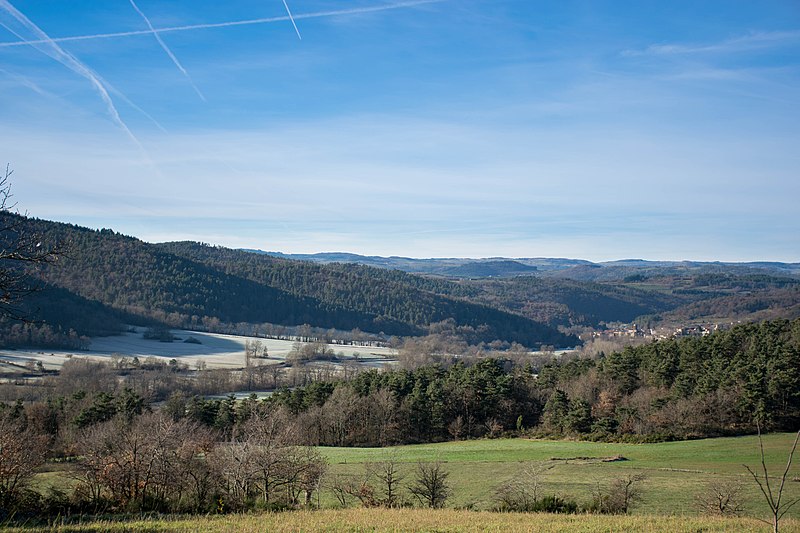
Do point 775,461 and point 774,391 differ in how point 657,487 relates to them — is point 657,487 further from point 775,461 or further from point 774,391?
point 774,391

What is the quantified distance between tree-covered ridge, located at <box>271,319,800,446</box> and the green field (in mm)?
4344

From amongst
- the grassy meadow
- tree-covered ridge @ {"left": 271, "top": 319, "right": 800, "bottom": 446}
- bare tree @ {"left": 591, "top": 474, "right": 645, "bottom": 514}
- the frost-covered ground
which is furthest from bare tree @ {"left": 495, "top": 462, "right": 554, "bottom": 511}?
the frost-covered ground

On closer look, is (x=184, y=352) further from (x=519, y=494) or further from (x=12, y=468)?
(x=519, y=494)

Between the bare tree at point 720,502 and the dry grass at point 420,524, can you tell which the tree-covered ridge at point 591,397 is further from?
the dry grass at point 420,524

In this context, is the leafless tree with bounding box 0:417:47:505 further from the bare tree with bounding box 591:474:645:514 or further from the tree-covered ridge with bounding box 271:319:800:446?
the tree-covered ridge with bounding box 271:319:800:446

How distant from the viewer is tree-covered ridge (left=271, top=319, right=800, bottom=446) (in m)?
50.5

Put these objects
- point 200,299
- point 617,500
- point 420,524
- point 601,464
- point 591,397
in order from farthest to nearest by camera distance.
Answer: point 200,299 → point 591,397 → point 601,464 → point 617,500 → point 420,524

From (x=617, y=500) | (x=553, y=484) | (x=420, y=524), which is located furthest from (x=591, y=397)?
(x=420, y=524)

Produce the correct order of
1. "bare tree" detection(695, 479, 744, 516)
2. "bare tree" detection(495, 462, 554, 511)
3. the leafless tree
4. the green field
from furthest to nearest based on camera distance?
the green field → "bare tree" detection(495, 462, 554, 511) → "bare tree" detection(695, 479, 744, 516) → the leafless tree

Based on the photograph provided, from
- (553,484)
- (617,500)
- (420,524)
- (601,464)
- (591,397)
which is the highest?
(420,524)

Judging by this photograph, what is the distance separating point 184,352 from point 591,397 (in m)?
87.0

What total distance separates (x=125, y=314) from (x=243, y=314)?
38.6 metres

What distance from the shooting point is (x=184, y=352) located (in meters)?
118

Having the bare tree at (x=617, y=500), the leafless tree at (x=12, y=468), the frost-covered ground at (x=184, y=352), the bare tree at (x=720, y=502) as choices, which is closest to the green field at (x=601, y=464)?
the bare tree at (x=720, y=502)
